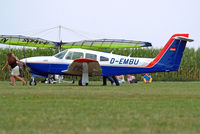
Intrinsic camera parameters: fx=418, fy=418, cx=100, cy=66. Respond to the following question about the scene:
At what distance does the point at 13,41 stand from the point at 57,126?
2576 cm

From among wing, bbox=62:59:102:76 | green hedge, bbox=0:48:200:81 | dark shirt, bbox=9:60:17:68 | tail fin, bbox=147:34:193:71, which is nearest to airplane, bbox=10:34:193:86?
wing, bbox=62:59:102:76

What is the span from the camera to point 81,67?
65.4 ft

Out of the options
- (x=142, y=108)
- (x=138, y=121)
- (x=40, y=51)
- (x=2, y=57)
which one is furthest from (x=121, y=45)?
(x=138, y=121)

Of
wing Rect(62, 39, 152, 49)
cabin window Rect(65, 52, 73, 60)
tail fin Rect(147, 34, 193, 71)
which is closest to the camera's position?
cabin window Rect(65, 52, 73, 60)

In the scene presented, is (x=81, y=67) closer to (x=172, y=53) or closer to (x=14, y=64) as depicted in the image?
(x=14, y=64)

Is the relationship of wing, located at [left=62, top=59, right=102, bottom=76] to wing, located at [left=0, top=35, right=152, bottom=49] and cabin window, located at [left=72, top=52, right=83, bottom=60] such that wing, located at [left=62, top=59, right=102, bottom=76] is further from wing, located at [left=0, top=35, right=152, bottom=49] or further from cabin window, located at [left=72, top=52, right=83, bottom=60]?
wing, located at [left=0, top=35, right=152, bottom=49]

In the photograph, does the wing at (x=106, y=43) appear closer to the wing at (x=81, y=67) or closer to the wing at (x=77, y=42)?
the wing at (x=77, y=42)

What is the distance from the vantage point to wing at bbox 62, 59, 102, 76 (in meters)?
19.3

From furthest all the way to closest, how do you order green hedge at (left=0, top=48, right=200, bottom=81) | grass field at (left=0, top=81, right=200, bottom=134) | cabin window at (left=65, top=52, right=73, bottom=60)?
green hedge at (left=0, top=48, right=200, bottom=81) → cabin window at (left=65, top=52, right=73, bottom=60) → grass field at (left=0, top=81, right=200, bottom=134)

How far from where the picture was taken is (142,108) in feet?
26.9

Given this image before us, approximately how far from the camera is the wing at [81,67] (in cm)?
1933

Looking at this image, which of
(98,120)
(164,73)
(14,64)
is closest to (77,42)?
(164,73)

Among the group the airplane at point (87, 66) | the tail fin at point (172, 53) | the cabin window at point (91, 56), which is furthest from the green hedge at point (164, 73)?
the cabin window at point (91, 56)

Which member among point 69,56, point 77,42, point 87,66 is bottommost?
point 87,66
